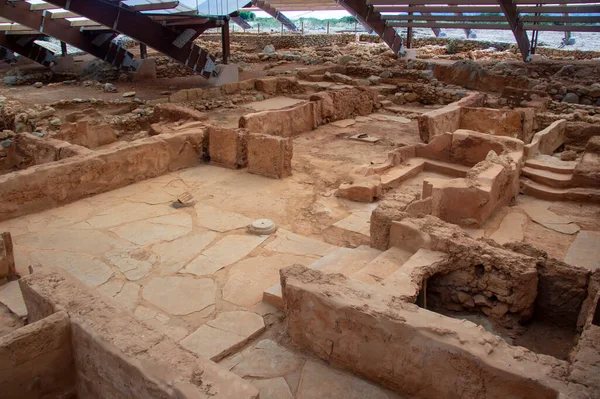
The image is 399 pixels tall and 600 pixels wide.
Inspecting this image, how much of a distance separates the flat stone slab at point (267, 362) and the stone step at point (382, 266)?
92 cm

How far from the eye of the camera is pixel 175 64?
1948cm

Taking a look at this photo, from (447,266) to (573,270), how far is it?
3.11 ft

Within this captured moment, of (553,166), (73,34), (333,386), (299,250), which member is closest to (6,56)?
(73,34)

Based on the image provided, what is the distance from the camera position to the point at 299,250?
514 cm

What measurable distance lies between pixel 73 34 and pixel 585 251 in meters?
17.5

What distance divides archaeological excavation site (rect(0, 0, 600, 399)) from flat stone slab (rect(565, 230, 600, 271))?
3cm

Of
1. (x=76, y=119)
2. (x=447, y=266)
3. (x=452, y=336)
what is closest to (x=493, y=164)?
(x=447, y=266)

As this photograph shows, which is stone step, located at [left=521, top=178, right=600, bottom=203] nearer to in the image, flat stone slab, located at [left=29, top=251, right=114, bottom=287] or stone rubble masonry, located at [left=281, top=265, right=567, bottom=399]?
stone rubble masonry, located at [left=281, top=265, right=567, bottom=399]

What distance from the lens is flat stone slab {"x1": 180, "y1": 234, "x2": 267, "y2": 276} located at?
4793mm

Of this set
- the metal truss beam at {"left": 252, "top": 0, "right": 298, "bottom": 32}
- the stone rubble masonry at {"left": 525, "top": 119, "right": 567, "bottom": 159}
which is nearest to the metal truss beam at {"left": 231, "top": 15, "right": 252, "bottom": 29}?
the metal truss beam at {"left": 252, "top": 0, "right": 298, "bottom": 32}

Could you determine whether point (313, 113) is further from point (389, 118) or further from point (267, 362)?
point (267, 362)

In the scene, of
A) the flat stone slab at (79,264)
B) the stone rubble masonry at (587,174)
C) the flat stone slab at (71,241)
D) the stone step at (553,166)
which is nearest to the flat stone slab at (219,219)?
the flat stone slab at (71,241)

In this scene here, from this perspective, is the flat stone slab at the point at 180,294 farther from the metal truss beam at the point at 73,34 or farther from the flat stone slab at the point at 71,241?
the metal truss beam at the point at 73,34

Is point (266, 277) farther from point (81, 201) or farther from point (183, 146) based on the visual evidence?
point (183, 146)
